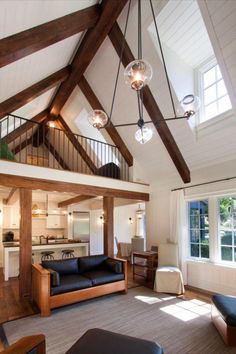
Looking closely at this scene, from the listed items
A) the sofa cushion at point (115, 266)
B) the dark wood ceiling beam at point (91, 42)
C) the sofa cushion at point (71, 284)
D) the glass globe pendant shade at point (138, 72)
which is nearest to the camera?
the glass globe pendant shade at point (138, 72)

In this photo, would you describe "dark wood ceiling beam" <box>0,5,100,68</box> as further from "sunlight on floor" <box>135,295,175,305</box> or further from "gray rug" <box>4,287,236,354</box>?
"sunlight on floor" <box>135,295,175,305</box>

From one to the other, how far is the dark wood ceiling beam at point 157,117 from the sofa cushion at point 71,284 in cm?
314

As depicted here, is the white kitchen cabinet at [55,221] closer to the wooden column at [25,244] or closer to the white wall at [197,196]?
the white wall at [197,196]

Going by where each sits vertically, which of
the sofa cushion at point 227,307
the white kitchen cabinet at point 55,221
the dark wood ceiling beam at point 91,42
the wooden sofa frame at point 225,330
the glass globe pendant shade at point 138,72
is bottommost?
the wooden sofa frame at point 225,330

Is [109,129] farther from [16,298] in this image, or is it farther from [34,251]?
[16,298]

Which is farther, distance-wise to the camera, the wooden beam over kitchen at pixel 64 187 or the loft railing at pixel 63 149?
the loft railing at pixel 63 149

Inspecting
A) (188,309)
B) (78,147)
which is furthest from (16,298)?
(78,147)

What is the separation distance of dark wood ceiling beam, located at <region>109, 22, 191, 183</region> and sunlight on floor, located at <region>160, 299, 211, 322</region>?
2.58 m

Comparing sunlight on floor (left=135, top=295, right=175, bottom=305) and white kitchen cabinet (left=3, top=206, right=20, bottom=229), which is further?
white kitchen cabinet (left=3, top=206, right=20, bottom=229)

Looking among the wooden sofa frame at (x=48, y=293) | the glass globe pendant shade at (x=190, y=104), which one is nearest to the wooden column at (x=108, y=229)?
the wooden sofa frame at (x=48, y=293)

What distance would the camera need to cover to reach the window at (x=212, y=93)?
403 centimetres

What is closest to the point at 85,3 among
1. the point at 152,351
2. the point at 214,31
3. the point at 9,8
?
the point at 9,8

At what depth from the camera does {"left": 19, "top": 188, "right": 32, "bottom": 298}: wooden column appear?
13.9 ft

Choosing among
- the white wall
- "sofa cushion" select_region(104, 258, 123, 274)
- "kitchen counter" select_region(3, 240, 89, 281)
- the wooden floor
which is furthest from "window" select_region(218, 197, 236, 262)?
"kitchen counter" select_region(3, 240, 89, 281)
